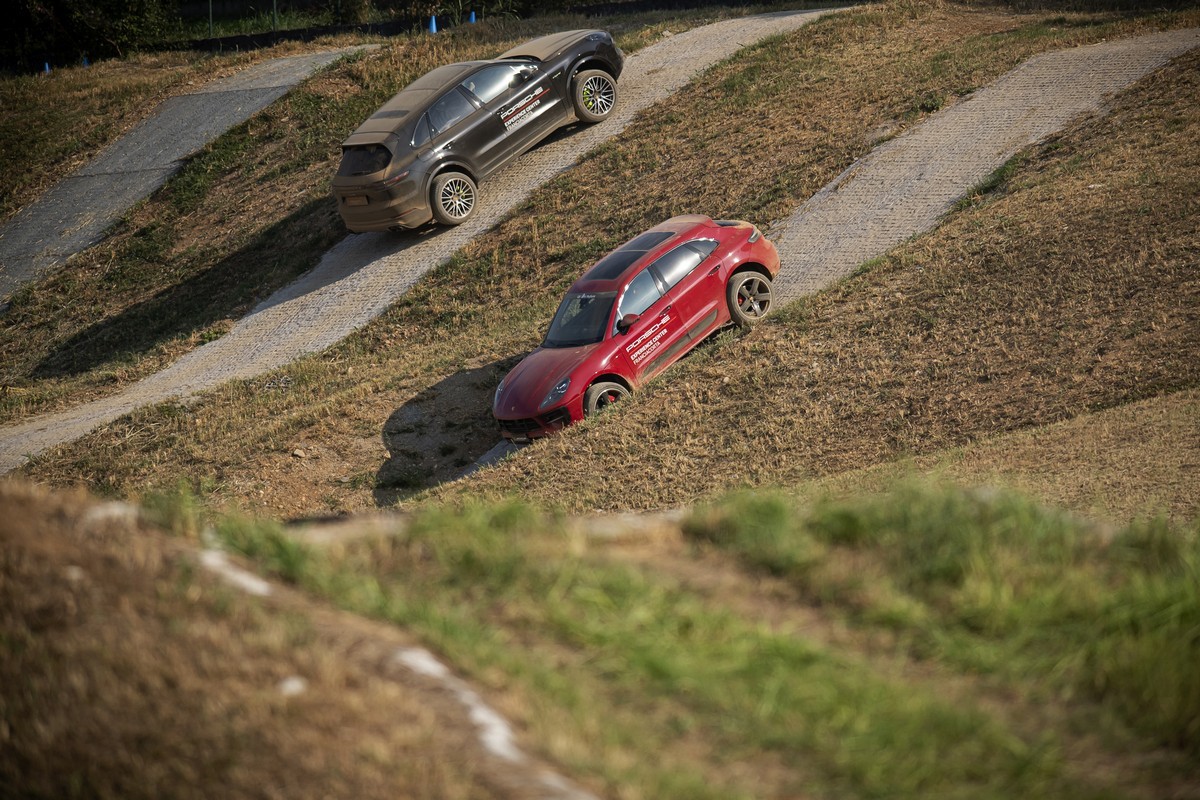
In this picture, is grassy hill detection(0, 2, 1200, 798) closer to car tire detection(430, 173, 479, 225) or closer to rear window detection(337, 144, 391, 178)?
car tire detection(430, 173, 479, 225)

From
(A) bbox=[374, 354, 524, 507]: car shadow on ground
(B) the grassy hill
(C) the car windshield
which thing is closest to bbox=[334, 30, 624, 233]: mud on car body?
(B) the grassy hill

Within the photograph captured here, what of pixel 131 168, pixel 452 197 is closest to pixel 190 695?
pixel 452 197

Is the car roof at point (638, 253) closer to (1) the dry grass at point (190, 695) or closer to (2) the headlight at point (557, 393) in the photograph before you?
(2) the headlight at point (557, 393)

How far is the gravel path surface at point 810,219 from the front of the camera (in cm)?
1459

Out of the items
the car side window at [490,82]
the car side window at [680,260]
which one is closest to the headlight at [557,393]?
the car side window at [680,260]

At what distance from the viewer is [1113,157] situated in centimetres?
1383

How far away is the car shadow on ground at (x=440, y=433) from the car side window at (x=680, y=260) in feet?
8.11

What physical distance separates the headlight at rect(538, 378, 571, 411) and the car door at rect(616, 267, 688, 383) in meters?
0.77

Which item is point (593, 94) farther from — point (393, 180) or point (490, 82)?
point (393, 180)

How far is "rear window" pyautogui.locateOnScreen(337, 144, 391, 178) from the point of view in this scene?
1703 cm

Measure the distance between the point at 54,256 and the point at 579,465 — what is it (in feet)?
52.3

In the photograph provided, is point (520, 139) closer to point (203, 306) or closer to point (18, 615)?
point (203, 306)

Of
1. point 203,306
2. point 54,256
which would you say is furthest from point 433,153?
point 54,256

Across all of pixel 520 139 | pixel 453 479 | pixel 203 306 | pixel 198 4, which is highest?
pixel 198 4
